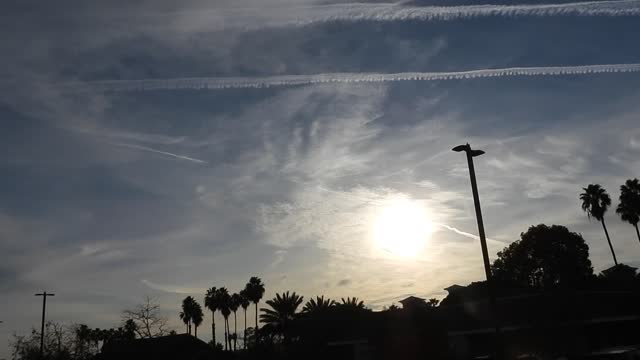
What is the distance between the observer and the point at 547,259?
84.1m

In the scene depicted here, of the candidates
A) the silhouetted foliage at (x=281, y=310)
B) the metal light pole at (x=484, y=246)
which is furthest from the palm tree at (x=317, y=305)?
the metal light pole at (x=484, y=246)

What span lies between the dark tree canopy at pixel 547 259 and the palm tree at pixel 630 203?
1165cm

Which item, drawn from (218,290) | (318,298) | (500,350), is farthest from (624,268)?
(500,350)

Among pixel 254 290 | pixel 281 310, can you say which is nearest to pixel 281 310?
pixel 281 310

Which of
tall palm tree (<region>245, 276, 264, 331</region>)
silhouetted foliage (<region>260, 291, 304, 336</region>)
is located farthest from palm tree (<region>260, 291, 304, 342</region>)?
tall palm tree (<region>245, 276, 264, 331</region>)

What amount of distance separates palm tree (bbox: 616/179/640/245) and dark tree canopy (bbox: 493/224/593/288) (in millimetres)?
11648

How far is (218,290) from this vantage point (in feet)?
325

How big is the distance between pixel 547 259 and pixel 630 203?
1810cm

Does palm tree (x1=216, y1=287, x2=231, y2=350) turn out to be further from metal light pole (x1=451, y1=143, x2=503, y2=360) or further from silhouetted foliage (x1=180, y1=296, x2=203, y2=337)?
metal light pole (x1=451, y1=143, x2=503, y2=360)

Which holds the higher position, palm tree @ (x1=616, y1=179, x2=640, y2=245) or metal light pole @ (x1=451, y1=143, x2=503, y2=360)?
palm tree @ (x1=616, y1=179, x2=640, y2=245)

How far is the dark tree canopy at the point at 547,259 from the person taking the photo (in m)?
81.1

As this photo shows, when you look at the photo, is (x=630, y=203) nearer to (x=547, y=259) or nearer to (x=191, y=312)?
(x=547, y=259)

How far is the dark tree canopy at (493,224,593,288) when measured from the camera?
81062mm

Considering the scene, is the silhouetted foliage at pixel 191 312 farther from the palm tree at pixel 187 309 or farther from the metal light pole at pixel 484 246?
the metal light pole at pixel 484 246
